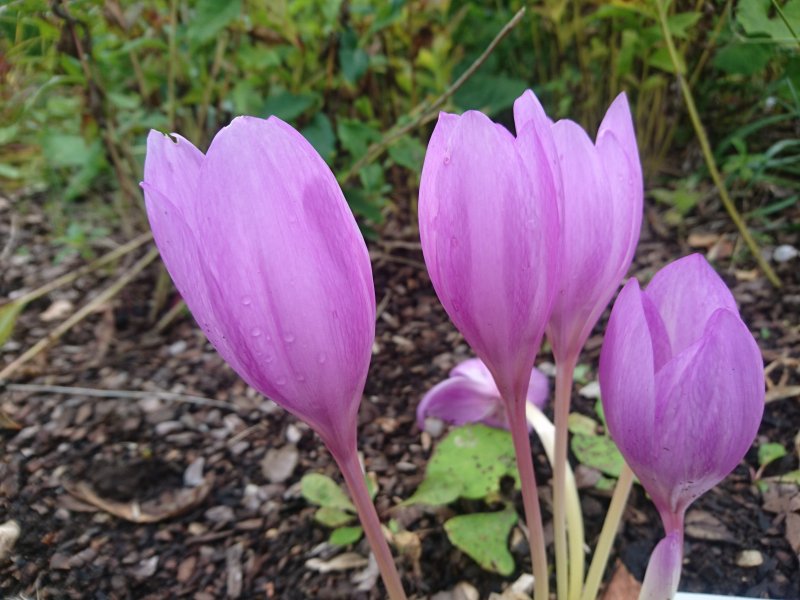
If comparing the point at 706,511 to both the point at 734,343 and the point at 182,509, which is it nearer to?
the point at 734,343

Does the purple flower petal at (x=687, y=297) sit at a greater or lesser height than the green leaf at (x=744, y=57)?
lesser

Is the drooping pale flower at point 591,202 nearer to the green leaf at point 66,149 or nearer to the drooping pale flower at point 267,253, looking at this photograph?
the drooping pale flower at point 267,253

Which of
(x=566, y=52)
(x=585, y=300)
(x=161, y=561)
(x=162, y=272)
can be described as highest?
(x=566, y=52)

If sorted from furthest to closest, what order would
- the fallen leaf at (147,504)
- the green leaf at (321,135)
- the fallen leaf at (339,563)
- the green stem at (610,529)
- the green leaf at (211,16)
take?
the green leaf at (321,135), the green leaf at (211,16), the fallen leaf at (147,504), the fallen leaf at (339,563), the green stem at (610,529)

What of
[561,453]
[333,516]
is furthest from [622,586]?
[333,516]

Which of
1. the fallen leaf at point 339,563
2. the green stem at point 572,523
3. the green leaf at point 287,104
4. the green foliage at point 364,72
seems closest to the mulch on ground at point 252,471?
the fallen leaf at point 339,563

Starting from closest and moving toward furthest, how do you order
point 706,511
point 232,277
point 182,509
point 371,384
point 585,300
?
point 232,277 → point 585,300 → point 706,511 → point 182,509 → point 371,384

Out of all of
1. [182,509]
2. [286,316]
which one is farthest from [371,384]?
[286,316]
